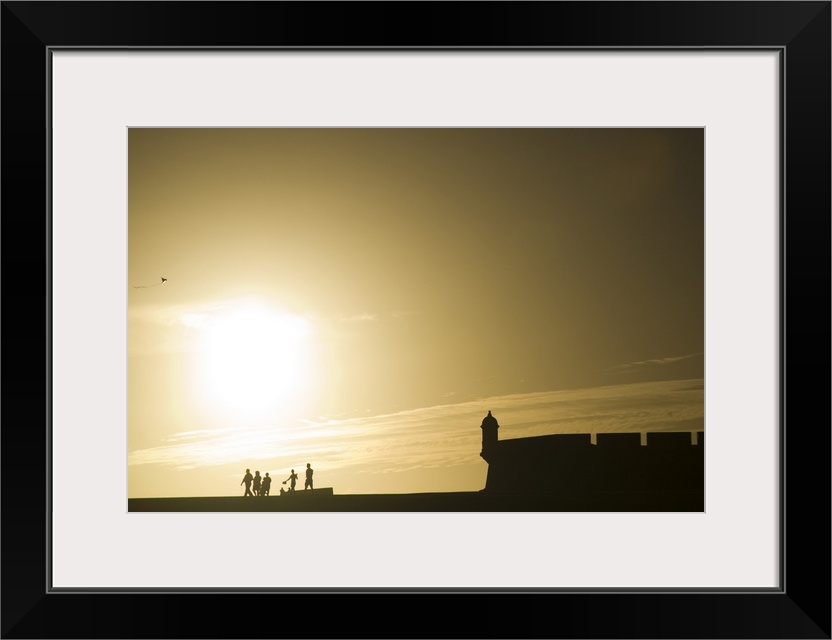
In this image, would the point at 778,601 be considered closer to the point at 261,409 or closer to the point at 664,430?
the point at 664,430

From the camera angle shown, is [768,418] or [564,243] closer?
[768,418]

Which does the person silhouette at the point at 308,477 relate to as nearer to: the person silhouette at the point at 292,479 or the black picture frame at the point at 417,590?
the person silhouette at the point at 292,479

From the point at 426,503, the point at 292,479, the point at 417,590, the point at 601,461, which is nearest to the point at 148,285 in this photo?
the point at 292,479

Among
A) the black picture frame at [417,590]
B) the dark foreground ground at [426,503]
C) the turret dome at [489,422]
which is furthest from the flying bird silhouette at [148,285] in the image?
the turret dome at [489,422]

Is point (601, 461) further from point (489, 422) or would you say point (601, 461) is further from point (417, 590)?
point (417, 590)

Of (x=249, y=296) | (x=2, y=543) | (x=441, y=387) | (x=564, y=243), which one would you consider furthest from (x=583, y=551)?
(x=2, y=543)

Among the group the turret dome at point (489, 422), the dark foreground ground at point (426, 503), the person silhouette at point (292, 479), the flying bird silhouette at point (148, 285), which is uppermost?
A: the flying bird silhouette at point (148, 285)
